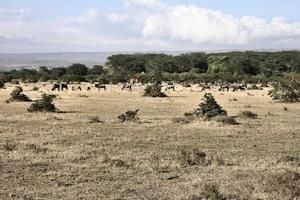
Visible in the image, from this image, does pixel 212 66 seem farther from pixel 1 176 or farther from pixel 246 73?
pixel 1 176

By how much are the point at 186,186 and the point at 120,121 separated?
1647cm

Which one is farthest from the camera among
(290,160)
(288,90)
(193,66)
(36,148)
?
(193,66)

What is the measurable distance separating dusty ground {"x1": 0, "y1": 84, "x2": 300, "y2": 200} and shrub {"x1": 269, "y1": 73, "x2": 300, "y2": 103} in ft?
79.4

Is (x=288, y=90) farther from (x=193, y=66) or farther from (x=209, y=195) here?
(x=193, y=66)

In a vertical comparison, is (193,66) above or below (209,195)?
below

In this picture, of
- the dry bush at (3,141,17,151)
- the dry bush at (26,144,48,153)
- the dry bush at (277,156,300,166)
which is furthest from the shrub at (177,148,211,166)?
the dry bush at (3,141,17,151)

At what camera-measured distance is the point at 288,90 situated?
5519cm

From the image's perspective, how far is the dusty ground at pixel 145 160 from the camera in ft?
46.0

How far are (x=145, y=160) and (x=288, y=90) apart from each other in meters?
38.8

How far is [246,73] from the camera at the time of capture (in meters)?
130

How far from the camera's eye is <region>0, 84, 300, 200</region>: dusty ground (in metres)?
14.0

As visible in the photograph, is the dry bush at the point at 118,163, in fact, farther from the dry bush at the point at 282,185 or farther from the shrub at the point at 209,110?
the shrub at the point at 209,110

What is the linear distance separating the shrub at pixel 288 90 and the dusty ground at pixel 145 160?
2419 cm

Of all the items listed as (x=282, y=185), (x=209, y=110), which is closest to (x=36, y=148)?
(x=282, y=185)
